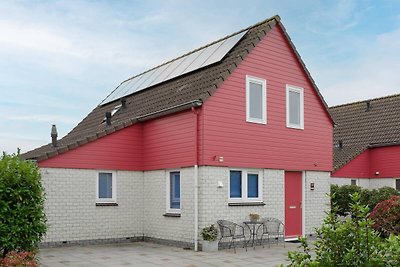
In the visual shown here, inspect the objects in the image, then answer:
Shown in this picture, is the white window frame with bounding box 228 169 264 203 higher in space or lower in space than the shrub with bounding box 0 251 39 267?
higher

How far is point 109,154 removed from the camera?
16016mm

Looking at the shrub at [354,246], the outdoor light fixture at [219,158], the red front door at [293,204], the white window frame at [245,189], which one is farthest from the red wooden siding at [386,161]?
the shrub at [354,246]

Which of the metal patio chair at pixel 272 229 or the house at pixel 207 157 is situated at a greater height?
the house at pixel 207 157

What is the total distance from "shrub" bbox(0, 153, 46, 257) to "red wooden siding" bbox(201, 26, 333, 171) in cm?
531

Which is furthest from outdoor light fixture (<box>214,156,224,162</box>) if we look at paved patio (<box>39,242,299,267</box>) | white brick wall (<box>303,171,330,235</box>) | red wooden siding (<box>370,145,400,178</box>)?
red wooden siding (<box>370,145,400,178</box>)

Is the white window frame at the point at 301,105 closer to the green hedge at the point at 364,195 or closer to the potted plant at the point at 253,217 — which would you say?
the potted plant at the point at 253,217

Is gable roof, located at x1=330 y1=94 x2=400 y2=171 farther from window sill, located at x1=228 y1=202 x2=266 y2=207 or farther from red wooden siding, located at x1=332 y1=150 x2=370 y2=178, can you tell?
window sill, located at x1=228 y1=202 x2=266 y2=207

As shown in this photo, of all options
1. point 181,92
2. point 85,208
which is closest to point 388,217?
point 181,92

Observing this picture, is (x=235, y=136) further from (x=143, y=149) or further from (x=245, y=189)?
(x=143, y=149)

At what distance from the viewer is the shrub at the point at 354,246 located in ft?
15.8

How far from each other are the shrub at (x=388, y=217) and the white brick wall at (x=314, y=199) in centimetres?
554

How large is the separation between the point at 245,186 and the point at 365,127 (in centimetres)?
1437

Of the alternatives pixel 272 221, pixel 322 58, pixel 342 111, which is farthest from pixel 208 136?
pixel 342 111

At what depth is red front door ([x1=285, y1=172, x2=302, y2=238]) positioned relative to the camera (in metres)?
16.8
